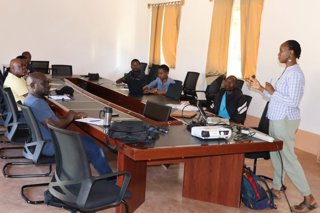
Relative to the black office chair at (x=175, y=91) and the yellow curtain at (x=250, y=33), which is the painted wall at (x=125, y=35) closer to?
the yellow curtain at (x=250, y=33)

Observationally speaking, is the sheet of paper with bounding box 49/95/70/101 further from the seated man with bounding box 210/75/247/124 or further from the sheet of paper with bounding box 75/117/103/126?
the seated man with bounding box 210/75/247/124

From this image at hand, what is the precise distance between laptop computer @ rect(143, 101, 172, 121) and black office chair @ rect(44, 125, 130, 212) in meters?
1.26

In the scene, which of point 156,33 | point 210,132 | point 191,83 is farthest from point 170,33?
point 210,132

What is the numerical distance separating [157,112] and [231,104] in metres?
1.30

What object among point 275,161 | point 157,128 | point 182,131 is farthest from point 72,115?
point 275,161

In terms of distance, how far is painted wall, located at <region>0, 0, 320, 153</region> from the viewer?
5453mm

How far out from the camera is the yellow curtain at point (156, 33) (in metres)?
9.39

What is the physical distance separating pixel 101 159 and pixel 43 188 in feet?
2.81

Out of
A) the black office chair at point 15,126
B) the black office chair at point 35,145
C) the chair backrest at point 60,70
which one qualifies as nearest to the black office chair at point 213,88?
the chair backrest at point 60,70

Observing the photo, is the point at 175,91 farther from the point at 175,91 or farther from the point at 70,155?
the point at 70,155

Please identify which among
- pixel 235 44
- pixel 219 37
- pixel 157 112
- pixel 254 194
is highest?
pixel 219 37

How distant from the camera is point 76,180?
86.0 inches

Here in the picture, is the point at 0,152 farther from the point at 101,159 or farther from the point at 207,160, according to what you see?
the point at 207,160

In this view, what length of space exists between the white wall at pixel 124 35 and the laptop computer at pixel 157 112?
107 inches
